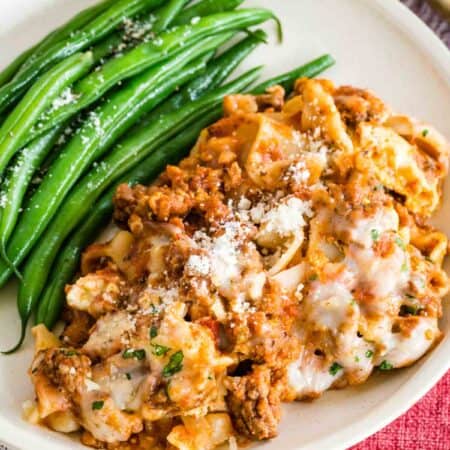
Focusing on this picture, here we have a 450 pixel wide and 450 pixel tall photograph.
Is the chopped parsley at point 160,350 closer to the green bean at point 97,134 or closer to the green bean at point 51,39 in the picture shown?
the green bean at point 97,134

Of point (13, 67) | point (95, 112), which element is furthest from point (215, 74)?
point (13, 67)

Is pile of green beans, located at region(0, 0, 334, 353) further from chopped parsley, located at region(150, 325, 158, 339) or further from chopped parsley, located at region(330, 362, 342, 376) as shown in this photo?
chopped parsley, located at region(330, 362, 342, 376)

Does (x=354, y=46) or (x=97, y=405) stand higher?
(x=354, y=46)

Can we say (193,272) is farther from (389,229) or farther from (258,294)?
(389,229)

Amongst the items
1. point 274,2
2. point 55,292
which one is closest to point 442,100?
point 274,2

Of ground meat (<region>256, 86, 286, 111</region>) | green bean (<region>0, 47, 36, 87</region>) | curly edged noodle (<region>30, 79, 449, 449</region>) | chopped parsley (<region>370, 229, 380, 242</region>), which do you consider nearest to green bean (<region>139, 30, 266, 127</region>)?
ground meat (<region>256, 86, 286, 111</region>)

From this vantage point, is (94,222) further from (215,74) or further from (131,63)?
(215,74)
